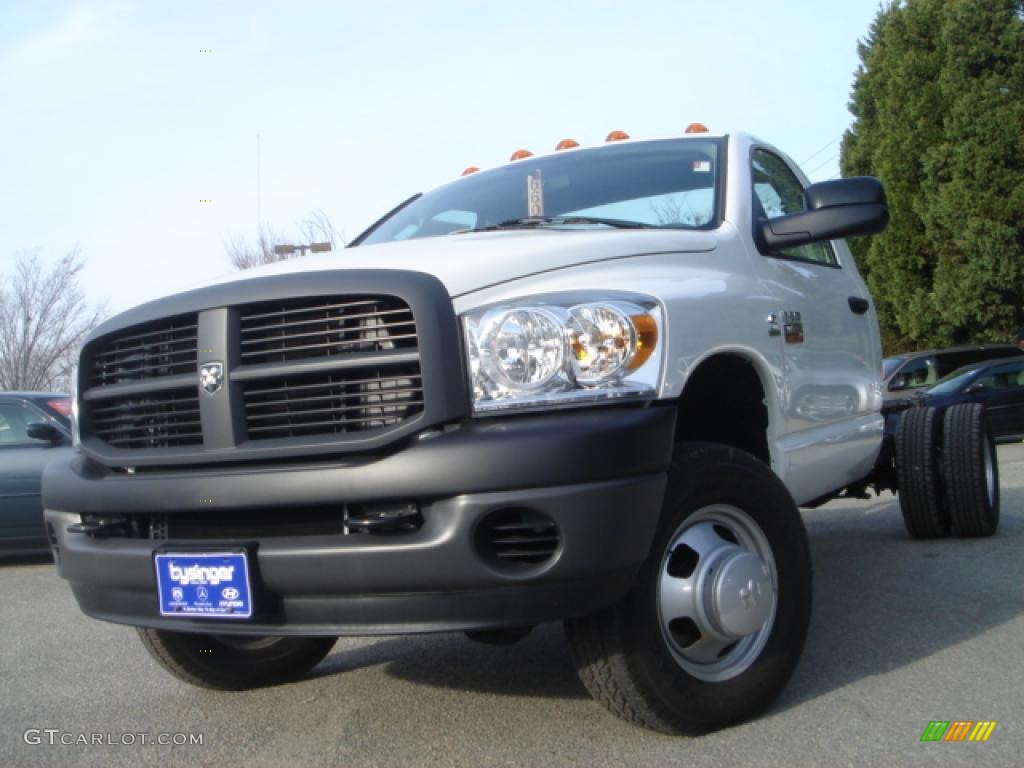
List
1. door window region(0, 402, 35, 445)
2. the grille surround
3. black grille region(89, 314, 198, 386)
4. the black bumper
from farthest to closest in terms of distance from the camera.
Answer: door window region(0, 402, 35, 445)
black grille region(89, 314, 198, 386)
the grille surround
the black bumper

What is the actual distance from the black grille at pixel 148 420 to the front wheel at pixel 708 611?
1161 mm

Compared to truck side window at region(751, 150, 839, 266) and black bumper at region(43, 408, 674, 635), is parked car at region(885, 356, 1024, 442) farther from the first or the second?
black bumper at region(43, 408, 674, 635)

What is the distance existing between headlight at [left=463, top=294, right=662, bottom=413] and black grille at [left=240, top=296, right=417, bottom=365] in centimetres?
19

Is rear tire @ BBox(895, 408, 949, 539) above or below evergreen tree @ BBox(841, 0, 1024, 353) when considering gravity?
below

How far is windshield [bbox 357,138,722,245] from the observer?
405 centimetres

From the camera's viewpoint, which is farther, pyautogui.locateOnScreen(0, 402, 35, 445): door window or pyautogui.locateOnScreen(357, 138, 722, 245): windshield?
pyautogui.locateOnScreen(0, 402, 35, 445): door window

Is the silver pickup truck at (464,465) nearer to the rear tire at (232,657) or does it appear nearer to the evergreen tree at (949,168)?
the rear tire at (232,657)

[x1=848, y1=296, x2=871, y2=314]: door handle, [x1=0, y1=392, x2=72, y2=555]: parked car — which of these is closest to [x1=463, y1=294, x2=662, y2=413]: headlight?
[x1=848, y1=296, x2=871, y2=314]: door handle

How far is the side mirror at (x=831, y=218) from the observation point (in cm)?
383

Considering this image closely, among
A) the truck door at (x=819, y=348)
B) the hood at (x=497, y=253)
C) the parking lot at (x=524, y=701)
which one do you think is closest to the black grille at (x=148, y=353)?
the hood at (x=497, y=253)

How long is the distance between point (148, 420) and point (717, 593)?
1.66 meters

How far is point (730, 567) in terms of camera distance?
10.1 feet

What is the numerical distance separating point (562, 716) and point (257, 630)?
3.15 feet

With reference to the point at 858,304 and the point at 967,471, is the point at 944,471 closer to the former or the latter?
the point at 967,471
